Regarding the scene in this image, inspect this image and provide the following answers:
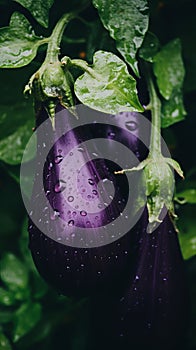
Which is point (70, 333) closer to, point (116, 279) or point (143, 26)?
point (116, 279)

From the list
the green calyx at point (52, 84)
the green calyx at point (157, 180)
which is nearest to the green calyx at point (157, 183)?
the green calyx at point (157, 180)

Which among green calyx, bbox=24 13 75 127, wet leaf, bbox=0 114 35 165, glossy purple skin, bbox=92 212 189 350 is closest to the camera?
green calyx, bbox=24 13 75 127

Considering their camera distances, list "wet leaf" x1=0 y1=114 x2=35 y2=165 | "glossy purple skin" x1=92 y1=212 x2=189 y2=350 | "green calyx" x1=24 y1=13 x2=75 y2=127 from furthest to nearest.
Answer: "wet leaf" x1=0 y1=114 x2=35 y2=165 → "glossy purple skin" x1=92 y1=212 x2=189 y2=350 → "green calyx" x1=24 y1=13 x2=75 y2=127

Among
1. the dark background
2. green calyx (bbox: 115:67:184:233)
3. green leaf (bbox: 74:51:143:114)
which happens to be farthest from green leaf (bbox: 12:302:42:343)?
green leaf (bbox: 74:51:143:114)

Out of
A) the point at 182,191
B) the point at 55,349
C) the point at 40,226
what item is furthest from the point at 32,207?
the point at 55,349

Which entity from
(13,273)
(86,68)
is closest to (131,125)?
(86,68)

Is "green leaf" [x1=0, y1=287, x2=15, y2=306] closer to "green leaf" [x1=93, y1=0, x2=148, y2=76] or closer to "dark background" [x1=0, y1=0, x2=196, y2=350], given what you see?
"dark background" [x1=0, y1=0, x2=196, y2=350]

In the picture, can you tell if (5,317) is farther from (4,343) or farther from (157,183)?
(157,183)
